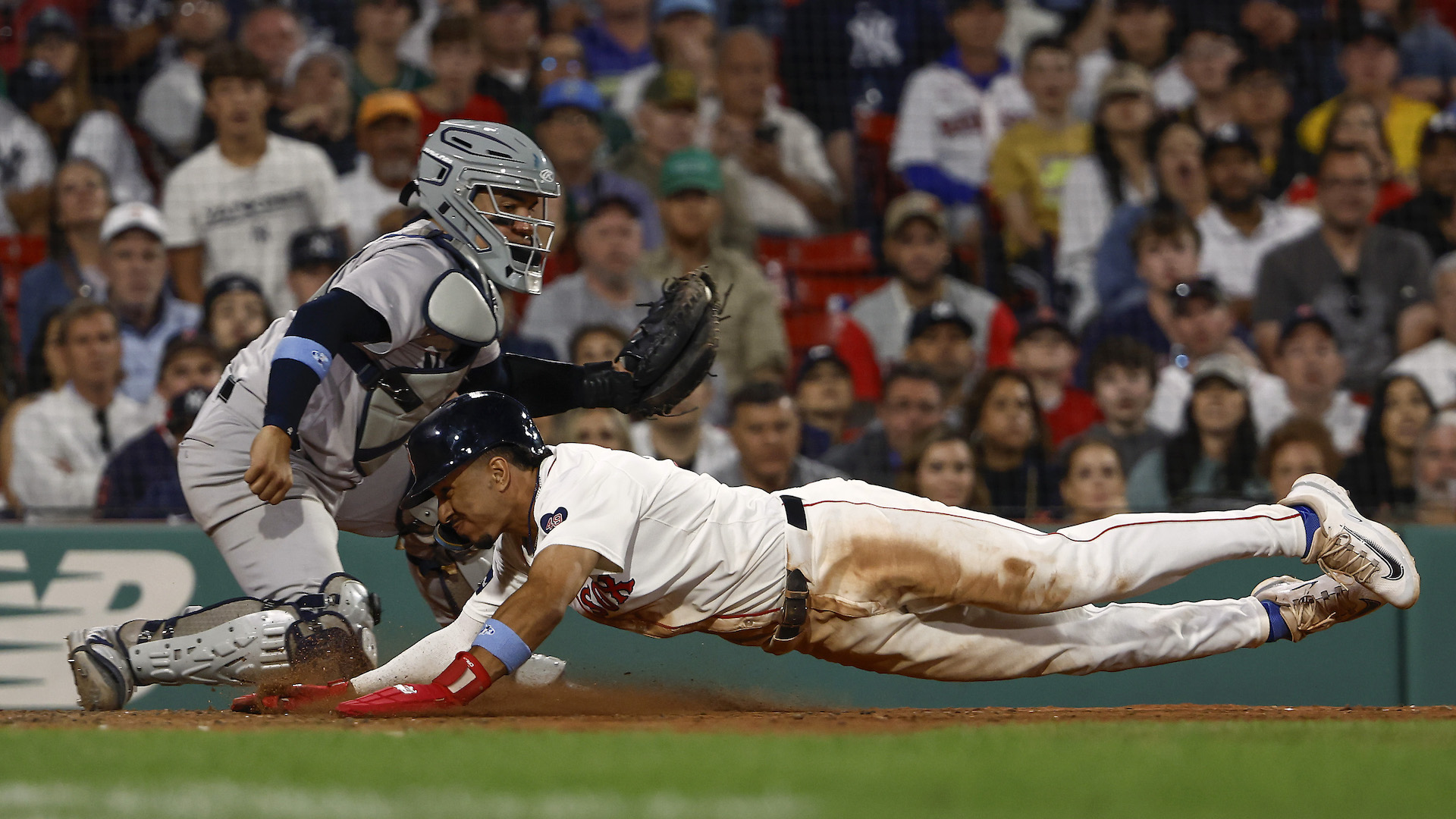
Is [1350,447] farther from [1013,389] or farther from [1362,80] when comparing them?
[1362,80]

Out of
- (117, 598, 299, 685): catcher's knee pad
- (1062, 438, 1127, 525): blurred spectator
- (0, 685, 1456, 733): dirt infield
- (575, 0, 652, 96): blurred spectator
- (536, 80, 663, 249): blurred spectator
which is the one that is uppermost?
(575, 0, 652, 96): blurred spectator

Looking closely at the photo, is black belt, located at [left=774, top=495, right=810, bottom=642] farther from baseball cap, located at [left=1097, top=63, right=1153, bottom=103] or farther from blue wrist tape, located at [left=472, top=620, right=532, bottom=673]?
baseball cap, located at [left=1097, top=63, right=1153, bottom=103]

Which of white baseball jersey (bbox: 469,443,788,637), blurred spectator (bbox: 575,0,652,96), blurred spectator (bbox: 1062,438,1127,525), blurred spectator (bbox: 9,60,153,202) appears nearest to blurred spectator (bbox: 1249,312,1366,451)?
blurred spectator (bbox: 1062,438,1127,525)

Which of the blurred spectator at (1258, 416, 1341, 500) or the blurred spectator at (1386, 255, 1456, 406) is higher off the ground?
the blurred spectator at (1386, 255, 1456, 406)

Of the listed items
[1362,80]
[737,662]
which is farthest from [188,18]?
[1362,80]

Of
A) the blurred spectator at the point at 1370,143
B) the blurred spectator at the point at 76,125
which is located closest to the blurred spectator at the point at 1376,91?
the blurred spectator at the point at 1370,143

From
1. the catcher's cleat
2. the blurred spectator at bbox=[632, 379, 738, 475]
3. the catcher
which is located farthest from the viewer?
the blurred spectator at bbox=[632, 379, 738, 475]
